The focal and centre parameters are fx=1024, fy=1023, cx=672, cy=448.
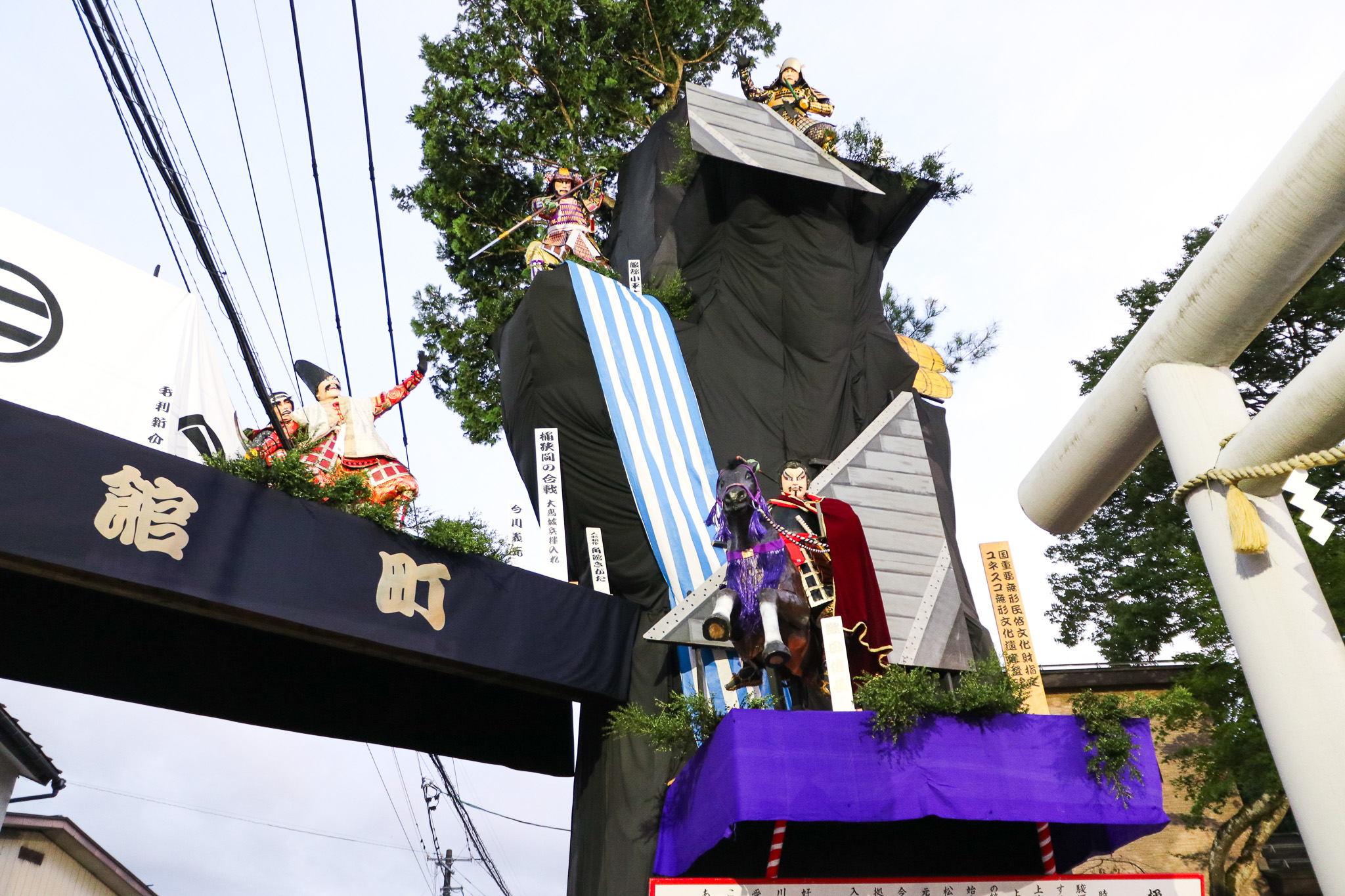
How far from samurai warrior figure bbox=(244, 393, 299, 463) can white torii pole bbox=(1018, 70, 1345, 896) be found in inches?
251

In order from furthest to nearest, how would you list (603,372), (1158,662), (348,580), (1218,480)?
1. (1158,662)
2. (603,372)
3. (348,580)
4. (1218,480)

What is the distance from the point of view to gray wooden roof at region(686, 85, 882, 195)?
445 inches

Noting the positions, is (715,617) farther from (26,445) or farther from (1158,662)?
(1158,662)

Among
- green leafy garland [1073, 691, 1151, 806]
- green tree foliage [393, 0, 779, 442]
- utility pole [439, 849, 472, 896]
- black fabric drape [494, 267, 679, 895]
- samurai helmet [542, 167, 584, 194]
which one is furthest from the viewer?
utility pole [439, 849, 472, 896]

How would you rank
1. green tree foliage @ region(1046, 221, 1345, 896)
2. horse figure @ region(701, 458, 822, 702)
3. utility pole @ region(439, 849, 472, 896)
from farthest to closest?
1. utility pole @ region(439, 849, 472, 896)
2. green tree foliage @ region(1046, 221, 1345, 896)
3. horse figure @ region(701, 458, 822, 702)

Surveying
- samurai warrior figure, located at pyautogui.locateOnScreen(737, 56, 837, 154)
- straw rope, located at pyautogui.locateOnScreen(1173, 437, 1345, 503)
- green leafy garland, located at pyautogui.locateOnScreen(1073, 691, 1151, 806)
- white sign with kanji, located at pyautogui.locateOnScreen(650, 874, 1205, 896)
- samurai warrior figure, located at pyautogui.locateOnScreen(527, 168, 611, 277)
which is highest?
samurai warrior figure, located at pyautogui.locateOnScreen(737, 56, 837, 154)

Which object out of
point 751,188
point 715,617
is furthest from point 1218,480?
point 751,188

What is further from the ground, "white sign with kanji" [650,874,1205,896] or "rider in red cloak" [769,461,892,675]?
"rider in red cloak" [769,461,892,675]

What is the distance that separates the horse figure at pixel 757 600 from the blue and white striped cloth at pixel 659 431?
2.00 m

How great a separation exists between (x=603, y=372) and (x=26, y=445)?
516 centimetres

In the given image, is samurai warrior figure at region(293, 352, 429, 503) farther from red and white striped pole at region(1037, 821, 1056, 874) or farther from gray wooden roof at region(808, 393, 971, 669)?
red and white striped pole at region(1037, 821, 1056, 874)

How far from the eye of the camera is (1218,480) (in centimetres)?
322

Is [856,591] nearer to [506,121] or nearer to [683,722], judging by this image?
[683,722]

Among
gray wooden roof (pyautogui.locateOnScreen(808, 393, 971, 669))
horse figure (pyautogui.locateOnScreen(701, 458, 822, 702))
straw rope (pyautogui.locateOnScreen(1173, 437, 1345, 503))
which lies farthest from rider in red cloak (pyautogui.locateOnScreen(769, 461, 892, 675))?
straw rope (pyautogui.locateOnScreen(1173, 437, 1345, 503))
